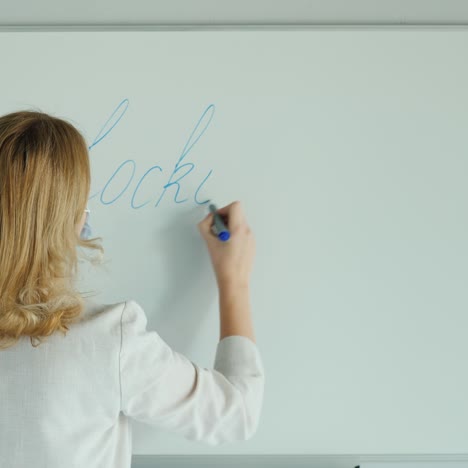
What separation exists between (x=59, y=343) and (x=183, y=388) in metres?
0.15

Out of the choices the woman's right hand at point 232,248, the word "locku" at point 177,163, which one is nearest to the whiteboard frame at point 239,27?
the word "locku" at point 177,163

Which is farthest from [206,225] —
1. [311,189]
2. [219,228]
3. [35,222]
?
[35,222]

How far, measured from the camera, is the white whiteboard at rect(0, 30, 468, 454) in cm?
91

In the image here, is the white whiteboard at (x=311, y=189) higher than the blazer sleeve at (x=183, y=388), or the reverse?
the white whiteboard at (x=311, y=189)

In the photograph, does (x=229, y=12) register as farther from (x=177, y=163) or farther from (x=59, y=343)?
(x=59, y=343)

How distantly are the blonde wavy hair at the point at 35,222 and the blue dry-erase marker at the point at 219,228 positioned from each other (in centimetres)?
23

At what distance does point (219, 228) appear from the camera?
0.88 metres

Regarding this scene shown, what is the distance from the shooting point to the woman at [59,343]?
0.68 meters

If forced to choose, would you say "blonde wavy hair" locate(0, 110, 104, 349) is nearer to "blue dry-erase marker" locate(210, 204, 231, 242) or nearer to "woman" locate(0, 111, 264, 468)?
"woman" locate(0, 111, 264, 468)

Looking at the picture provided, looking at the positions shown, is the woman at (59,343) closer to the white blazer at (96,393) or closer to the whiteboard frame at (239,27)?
the white blazer at (96,393)

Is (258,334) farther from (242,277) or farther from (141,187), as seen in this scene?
(141,187)

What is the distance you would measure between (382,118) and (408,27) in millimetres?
140

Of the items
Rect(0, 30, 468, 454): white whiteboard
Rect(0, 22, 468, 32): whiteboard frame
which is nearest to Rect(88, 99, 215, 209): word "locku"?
Rect(0, 30, 468, 454): white whiteboard

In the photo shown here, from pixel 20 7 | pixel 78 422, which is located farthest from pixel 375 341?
pixel 20 7
